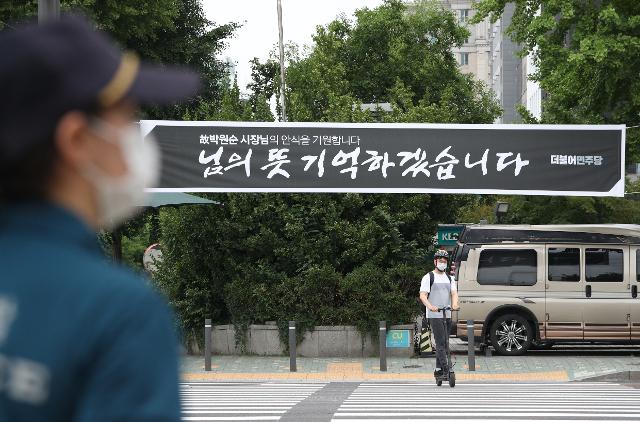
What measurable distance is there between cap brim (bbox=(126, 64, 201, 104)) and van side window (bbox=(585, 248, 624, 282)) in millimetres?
23691

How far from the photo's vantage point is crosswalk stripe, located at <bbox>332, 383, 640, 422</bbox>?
13023mm

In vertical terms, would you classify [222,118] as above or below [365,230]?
above

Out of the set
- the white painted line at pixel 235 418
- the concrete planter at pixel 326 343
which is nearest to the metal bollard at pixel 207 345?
the concrete planter at pixel 326 343

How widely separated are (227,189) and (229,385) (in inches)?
161

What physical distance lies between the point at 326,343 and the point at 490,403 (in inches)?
353

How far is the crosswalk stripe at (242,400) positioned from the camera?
13430mm

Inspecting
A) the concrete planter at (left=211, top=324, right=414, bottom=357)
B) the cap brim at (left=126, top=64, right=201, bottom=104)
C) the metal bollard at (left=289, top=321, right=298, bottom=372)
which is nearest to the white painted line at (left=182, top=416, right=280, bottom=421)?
the metal bollard at (left=289, top=321, right=298, bottom=372)

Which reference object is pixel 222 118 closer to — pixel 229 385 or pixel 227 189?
pixel 227 189

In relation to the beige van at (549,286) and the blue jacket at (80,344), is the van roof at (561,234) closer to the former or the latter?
the beige van at (549,286)

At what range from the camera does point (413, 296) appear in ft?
77.4

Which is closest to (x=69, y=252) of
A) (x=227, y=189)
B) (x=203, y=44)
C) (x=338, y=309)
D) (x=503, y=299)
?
(x=227, y=189)

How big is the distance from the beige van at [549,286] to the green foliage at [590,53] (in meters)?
2.06

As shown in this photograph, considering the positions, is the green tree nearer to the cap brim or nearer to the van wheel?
the van wheel

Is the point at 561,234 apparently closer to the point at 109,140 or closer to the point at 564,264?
the point at 564,264
